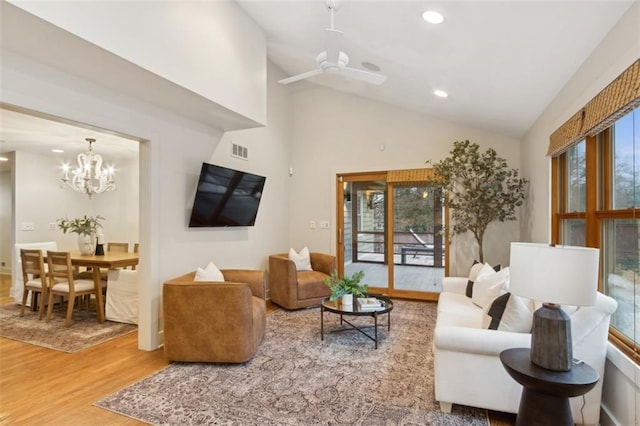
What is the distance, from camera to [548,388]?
173 cm

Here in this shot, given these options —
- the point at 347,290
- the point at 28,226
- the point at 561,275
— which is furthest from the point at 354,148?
the point at 28,226

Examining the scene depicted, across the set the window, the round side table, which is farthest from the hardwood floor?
the window

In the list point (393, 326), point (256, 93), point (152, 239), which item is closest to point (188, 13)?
point (256, 93)

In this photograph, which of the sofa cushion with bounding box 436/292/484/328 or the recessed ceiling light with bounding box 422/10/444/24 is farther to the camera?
the sofa cushion with bounding box 436/292/484/328

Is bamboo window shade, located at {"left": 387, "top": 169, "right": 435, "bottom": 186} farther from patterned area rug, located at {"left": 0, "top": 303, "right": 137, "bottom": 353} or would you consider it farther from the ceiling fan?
patterned area rug, located at {"left": 0, "top": 303, "right": 137, "bottom": 353}

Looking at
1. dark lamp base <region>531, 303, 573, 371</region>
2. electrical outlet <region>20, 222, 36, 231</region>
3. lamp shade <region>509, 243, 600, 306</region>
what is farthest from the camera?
electrical outlet <region>20, 222, 36, 231</region>

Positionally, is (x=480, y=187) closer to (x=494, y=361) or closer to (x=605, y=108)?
(x=605, y=108)

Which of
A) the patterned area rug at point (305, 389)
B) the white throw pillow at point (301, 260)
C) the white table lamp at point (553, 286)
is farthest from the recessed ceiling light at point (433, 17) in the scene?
the white throw pillow at point (301, 260)

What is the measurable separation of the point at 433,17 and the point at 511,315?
2253 millimetres

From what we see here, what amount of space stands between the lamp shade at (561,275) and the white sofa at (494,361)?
20.0 inches

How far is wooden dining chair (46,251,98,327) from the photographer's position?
4180mm

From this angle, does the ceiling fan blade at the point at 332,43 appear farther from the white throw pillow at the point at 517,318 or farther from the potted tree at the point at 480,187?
the potted tree at the point at 480,187

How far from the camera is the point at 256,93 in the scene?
154 inches

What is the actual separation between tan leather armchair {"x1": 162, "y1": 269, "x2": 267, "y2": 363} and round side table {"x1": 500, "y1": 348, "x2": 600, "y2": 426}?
82.8 inches
